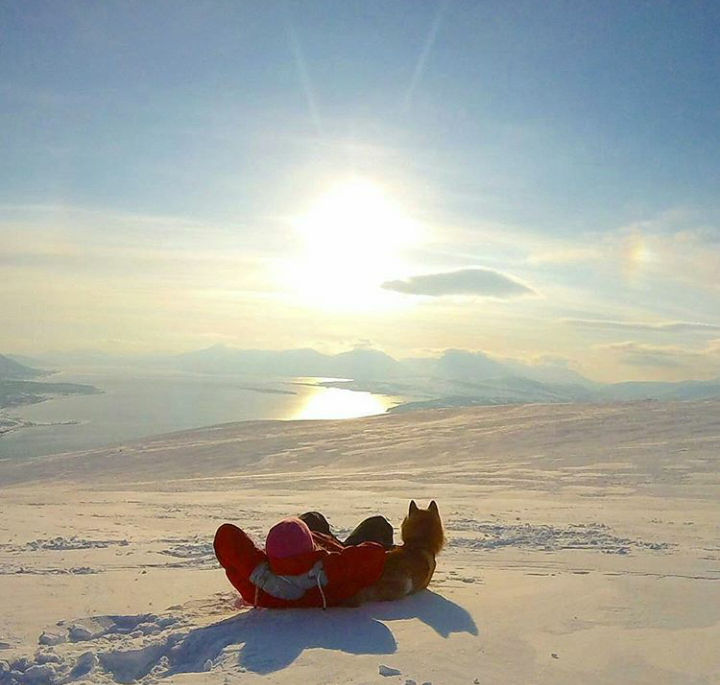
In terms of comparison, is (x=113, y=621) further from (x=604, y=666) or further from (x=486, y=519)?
(x=486, y=519)

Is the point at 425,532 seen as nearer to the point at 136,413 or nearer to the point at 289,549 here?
the point at 289,549

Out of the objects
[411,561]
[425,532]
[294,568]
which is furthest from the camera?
[425,532]

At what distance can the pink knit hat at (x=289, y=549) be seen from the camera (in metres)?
4.81

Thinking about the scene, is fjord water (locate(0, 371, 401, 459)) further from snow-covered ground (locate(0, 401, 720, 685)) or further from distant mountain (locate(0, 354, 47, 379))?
distant mountain (locate(0, 354, 47, 379))

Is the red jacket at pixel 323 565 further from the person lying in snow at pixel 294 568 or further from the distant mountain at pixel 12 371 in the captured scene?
the distant mountain at pixel 12 371

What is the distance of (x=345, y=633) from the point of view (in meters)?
4.39

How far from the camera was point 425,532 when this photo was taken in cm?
572

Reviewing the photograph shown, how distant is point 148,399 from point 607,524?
352ft

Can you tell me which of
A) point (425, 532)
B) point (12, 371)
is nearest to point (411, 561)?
point (425, 532)

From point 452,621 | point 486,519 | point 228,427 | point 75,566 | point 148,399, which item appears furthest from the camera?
point 148,399

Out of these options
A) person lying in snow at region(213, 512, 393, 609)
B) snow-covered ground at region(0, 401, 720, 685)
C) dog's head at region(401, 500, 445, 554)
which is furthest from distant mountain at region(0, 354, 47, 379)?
person lying in snow at region(213, 512, 393, 609)

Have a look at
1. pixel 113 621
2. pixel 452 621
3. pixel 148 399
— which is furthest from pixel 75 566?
pixel 148 399

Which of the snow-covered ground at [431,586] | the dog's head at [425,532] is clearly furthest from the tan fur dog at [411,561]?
the snow-covered ground at [431,586]

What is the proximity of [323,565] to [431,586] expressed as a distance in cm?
142
